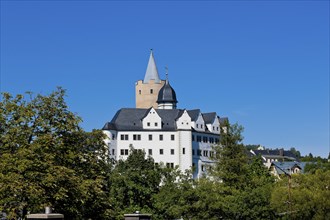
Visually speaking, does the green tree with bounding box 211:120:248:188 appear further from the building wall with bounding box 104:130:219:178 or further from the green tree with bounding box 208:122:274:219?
the building wall with bounding box 104:130:219:178

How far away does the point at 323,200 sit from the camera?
45.8 metres

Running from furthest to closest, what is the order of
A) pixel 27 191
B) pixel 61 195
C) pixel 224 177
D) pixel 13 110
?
pixel 224 177, pixel 13 110, pixel 61 195, pixel 27 191

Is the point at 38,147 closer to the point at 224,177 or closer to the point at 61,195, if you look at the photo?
the point at 61,195

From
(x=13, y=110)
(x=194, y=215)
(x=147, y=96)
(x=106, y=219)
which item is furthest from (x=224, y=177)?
(x=147, y=96)

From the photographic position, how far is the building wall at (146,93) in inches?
5098

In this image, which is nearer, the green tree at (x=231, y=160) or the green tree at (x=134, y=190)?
the green tree at (x=231, y=160)

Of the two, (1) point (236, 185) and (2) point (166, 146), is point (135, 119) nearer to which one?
(2) point (166, 146)

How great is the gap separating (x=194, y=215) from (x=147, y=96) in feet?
273

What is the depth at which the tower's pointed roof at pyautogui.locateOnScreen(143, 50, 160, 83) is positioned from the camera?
133375 millimetres

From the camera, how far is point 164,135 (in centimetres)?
11319

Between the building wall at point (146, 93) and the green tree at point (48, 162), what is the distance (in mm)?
93239

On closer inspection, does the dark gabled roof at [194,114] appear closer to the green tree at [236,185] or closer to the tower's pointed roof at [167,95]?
the tower's pointed roof at [167,95]

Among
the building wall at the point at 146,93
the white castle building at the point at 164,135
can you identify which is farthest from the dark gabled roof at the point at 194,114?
the building wall at the point at 146,93

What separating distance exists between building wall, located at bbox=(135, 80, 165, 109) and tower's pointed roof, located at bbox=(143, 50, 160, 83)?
1.97 m
